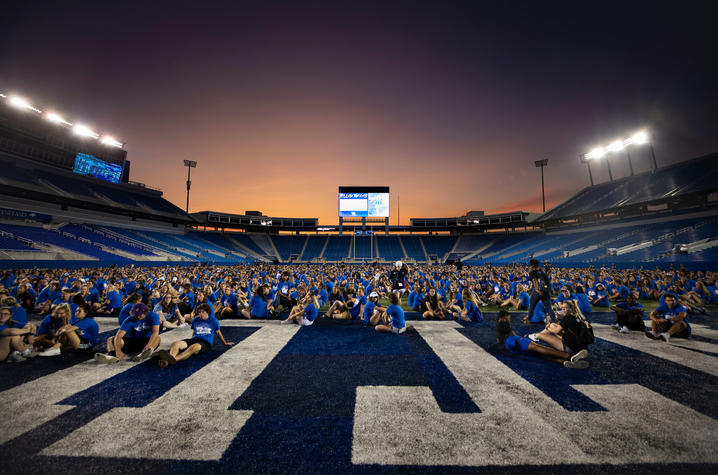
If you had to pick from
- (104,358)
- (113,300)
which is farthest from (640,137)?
(113,300)

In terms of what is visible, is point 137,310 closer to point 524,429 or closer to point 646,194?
point 524,429

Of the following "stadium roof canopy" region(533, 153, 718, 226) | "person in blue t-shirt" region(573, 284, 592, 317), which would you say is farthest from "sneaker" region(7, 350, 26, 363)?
"stadium roof canopy" region(533, 153, 718, 226)

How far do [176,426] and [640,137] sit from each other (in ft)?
203

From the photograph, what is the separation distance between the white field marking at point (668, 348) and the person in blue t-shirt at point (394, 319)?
528cm

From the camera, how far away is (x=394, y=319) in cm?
754

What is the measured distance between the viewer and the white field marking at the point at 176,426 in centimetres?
289

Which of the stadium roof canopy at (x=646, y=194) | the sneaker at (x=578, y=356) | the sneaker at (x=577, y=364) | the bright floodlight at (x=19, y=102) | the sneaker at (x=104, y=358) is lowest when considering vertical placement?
the sneaker at (x=577, y=364)

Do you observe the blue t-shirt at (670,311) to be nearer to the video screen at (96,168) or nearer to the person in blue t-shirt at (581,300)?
the person in blue t-shirt at (581,300)

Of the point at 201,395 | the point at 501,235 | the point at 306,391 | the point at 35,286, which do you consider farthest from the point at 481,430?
the point at 501,235

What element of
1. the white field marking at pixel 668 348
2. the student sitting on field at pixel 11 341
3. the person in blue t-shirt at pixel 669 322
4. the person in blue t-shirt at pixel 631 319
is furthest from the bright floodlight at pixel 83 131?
the person in blue t-shirt at pixel 669 322

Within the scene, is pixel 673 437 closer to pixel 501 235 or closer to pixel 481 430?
pixel 481 430

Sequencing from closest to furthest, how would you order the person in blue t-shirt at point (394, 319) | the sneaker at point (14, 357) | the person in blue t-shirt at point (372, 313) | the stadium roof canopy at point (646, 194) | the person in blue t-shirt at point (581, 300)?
the sneaker at point (14, 357), the person in blue t-shirt at point (394, 319), the person in blue t-shirt at point (372, 313), the person in blue t-shirt at point (581, 300), the stadium roof canopy at point (646, 194)

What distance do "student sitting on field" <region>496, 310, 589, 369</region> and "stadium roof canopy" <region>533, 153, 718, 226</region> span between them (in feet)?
149

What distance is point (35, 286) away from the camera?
12.5 m
